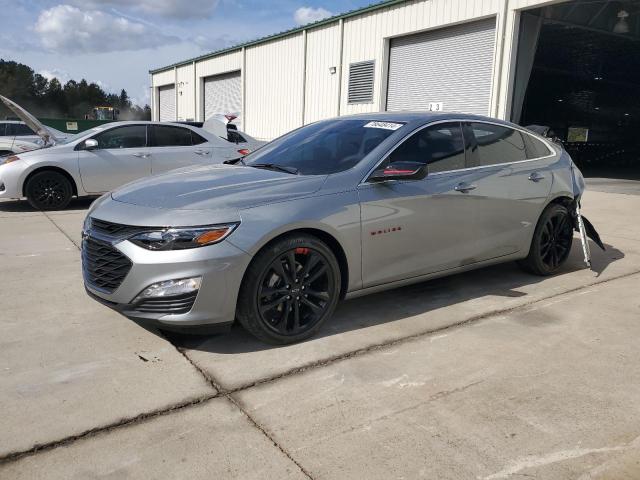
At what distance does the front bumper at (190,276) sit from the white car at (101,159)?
218 inches

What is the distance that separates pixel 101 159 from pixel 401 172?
6712 mm

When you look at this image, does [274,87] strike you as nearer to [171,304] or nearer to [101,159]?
[101,159]

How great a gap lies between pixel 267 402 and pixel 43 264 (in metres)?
3.67

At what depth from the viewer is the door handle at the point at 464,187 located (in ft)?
14.3

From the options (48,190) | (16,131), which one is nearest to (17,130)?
(16,131)

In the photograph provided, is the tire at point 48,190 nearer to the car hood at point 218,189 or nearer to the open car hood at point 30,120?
the open car hood at point 30,120

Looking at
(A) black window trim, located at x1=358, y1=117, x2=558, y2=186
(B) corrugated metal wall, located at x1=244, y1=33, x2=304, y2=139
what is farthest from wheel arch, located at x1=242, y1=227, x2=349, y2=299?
(B) corrugated metal wall, located at x1=244, y1=33, x2=304, y2=139

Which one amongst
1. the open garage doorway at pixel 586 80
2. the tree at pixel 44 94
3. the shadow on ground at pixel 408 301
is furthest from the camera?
the tree at pixel 44 94

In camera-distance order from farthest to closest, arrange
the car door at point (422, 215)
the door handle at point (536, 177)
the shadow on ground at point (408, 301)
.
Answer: the door handle at point (536, 177)
the car door at point (422, 215)
the shadow on ground at point (408, 301)

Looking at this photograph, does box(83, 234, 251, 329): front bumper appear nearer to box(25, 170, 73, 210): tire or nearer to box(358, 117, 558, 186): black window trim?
box(358, 117, 558, 186): black window trim

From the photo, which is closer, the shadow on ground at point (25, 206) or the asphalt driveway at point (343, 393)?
the asphalt driveway at point (343, 393)

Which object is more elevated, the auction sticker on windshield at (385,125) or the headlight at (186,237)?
the auction sticker on windshield at (385,125)

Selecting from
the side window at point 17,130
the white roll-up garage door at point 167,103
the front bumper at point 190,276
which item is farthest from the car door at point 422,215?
the white roll-up garage door at point 167,103

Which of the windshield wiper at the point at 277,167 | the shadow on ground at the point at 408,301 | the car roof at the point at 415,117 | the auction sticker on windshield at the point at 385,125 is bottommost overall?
the shadow on ground at the point at 408,301
